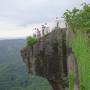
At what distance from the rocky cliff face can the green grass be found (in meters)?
4.99

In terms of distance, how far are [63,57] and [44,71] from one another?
3.47m

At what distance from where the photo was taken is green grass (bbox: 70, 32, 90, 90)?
29.5 ft

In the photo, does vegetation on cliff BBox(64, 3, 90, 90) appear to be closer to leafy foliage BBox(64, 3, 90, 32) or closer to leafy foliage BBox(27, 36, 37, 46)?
leafy foliage BBox(64, 3, 90, 32)

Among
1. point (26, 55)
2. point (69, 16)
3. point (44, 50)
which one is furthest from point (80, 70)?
point (26, 55)

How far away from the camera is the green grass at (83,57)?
9000 mm

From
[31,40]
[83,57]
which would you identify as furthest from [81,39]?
[31,40]

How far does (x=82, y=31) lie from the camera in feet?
33.5

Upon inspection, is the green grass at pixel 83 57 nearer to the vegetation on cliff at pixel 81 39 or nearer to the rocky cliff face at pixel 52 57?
the vegetation on cliff at pixel 81 39

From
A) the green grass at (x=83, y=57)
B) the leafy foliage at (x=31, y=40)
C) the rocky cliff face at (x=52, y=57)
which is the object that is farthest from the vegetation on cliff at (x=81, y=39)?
the leafy foliage at (x=31, y=40)

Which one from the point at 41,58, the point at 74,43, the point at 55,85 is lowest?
the point at 55,85

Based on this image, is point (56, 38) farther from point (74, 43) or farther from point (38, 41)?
point (74, 43)

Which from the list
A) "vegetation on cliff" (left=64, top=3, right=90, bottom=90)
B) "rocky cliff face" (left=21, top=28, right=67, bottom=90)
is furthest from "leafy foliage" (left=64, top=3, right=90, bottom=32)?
"rocky cliff face" (left=21, top=28, right=67, bottom=90)

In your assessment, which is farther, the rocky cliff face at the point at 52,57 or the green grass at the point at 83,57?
the rocky cliff face at the point at 52,57

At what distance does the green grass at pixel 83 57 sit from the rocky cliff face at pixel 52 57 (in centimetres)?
499
